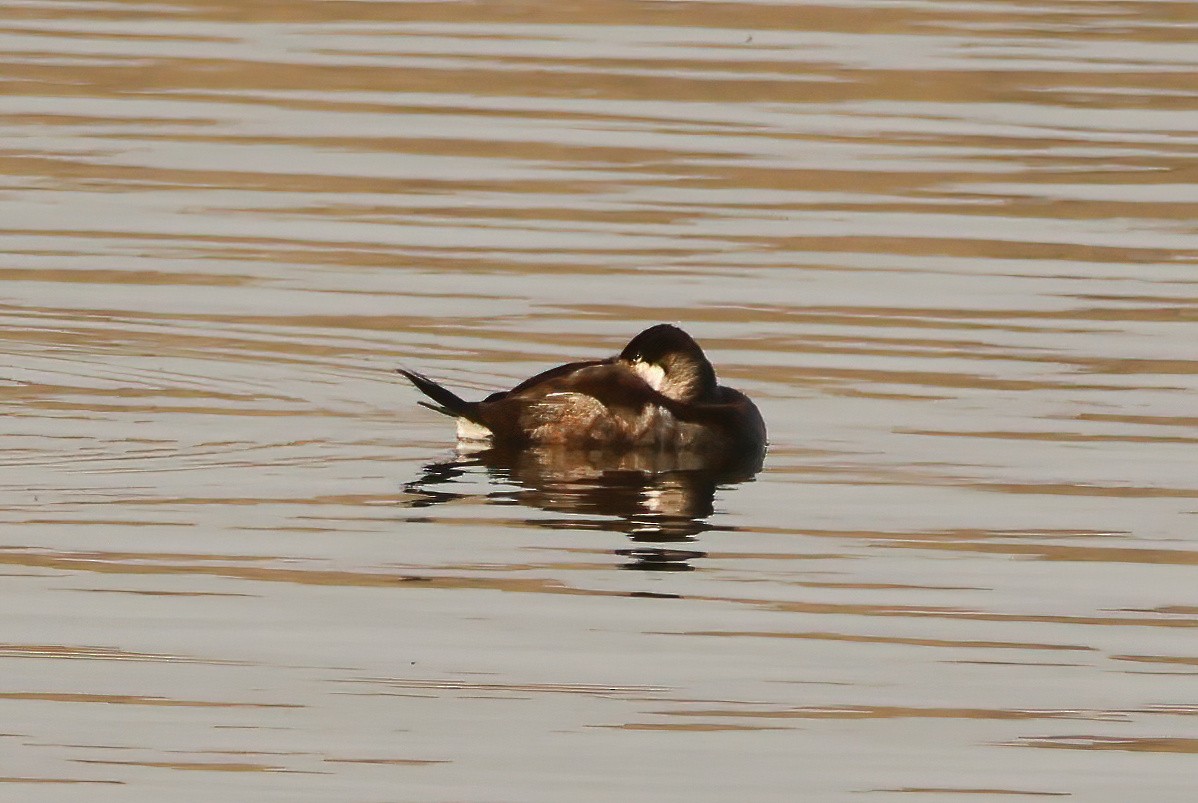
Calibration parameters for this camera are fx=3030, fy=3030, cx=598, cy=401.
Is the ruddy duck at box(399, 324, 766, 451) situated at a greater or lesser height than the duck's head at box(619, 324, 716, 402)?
lesser

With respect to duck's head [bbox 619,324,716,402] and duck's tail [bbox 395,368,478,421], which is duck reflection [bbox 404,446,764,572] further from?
duck's head [bbox 619,324,716,402]

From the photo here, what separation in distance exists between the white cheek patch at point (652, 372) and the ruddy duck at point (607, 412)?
62 mm

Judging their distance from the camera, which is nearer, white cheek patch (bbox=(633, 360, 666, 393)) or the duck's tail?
the duck's tail

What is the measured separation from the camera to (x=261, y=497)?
1087 cm

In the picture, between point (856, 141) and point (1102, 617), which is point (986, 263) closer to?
point (856, 141)

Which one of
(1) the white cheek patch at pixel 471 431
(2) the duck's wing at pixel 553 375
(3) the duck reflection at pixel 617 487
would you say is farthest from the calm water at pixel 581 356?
(2) the duck's wing at pixel 553 375

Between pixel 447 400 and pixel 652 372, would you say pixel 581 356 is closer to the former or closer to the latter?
pixel 652 372

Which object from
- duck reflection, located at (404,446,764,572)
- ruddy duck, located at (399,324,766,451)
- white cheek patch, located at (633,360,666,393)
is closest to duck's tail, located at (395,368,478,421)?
ruddy duck, located at (399,324,766,451)

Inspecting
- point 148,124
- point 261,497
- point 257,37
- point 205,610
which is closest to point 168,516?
point 261,497

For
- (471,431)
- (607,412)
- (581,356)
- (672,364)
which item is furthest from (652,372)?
(581,356)

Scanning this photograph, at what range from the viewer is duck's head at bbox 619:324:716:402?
12172 millimetres

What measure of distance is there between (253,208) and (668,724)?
941 cm

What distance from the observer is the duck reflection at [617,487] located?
10594mm

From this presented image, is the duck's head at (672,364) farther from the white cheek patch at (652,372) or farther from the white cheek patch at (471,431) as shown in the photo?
the white cheek patch at (471,431)
